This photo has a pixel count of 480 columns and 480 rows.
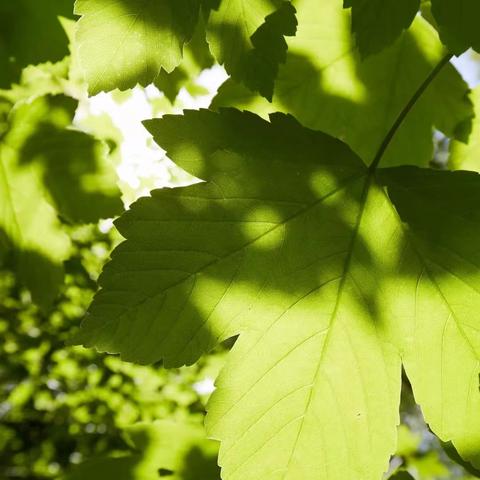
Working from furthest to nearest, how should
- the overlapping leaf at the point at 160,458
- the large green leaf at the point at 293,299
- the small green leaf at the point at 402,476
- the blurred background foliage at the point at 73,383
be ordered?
1. the blurred background foliage at the point at 73,383
2. the overlapping leaf at the point at 160,458
3. the small green leaf at the point at 402,476
4. the large green leaf at the point at 293,299

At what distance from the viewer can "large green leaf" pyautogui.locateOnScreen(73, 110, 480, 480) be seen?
0.86 metres

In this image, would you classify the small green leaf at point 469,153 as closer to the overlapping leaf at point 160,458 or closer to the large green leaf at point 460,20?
the large green leaf at point 460,20

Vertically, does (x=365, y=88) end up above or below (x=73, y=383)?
below

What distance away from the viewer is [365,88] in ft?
4.40

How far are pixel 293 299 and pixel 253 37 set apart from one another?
43 cm

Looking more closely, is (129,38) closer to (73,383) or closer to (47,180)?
(47,180)

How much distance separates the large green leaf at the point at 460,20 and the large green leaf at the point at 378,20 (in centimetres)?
4

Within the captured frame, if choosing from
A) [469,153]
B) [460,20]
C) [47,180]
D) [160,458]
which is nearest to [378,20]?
[460,20]

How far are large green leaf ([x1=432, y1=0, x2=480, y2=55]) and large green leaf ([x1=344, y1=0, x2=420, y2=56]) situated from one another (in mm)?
43

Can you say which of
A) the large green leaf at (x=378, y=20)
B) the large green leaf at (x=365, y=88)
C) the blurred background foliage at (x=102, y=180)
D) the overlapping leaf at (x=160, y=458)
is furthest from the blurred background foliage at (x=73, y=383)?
the large green leaf at (x=378, y=20)

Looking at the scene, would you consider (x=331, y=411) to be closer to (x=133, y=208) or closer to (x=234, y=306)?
(x=234, y=306)

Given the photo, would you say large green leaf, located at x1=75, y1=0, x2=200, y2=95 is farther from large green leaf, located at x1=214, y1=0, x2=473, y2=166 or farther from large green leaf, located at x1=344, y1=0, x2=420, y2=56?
large green leaf, located at x1=214, y1=0, x2=473, y2=166

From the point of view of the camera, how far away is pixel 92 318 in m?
0.85

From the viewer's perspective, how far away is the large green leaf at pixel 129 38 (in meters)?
0.90
